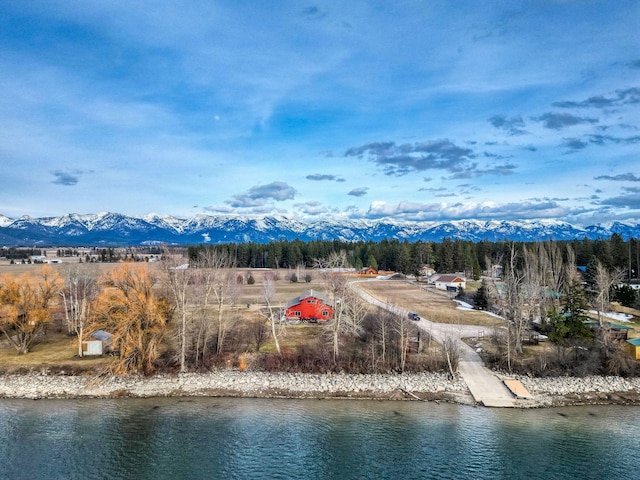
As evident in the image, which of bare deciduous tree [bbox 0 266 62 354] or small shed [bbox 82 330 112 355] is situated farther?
bare deciduous tree [bbox 0 266 62 354]

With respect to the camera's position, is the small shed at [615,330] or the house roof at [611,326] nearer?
the small shed at [615,330]

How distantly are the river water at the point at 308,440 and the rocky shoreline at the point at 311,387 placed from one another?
3.60ft

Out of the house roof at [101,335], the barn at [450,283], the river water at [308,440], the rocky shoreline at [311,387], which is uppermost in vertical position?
the barn at [450,283]

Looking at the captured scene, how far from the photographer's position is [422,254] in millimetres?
112375

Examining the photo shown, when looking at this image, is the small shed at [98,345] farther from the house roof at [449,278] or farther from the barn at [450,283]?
the house roof at [449,278]

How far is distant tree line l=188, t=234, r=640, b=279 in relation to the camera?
8400 centimetres

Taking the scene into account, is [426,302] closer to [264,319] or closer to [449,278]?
[449,278]

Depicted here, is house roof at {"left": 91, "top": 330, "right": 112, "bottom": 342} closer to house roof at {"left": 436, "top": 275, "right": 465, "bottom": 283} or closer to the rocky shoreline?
the rocky shoreline

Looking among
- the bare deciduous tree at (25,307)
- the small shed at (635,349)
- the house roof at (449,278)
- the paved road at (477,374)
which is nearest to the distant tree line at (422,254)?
the house roof at (449,278)

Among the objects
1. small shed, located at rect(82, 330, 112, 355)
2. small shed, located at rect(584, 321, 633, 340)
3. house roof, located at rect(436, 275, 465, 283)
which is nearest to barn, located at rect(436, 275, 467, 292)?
house roof, located at rect(436, 275, 465, 283)

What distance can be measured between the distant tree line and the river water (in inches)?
2325

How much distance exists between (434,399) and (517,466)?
9.06 m

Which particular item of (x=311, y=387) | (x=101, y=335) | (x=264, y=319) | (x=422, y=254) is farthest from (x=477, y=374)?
(x=422, y=254)

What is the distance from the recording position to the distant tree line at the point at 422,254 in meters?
84.0
